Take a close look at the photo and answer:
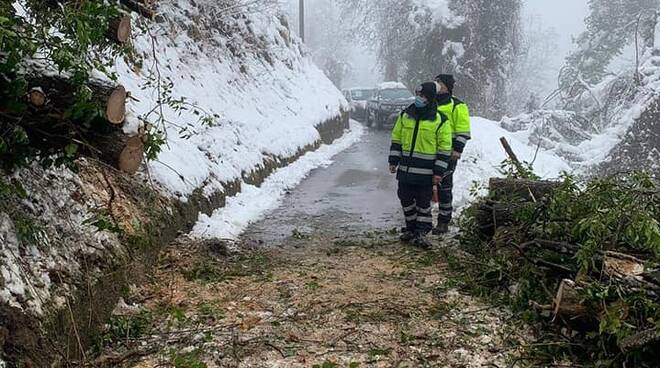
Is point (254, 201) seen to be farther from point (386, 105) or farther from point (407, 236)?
point (386, 105)

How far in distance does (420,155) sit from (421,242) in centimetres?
99

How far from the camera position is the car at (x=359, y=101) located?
87.1ft

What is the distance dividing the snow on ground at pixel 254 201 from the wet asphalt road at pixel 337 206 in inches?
6.6

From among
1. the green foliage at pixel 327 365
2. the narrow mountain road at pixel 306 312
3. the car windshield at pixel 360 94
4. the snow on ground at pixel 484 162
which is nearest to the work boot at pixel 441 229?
the narrow mountain road at pixel 306 312

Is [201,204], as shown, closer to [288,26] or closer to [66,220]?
[66,220]

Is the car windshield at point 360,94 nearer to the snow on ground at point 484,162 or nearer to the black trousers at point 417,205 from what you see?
the snow on ground at point 484,162

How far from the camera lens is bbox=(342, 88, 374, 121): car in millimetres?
26562

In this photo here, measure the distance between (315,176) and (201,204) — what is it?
4886 millimetres

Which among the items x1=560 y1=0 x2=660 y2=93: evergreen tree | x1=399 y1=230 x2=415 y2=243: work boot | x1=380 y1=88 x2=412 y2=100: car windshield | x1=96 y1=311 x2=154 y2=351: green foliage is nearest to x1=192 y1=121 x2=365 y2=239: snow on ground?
x1=399 y1=230 x2=415 y2=243: work boot

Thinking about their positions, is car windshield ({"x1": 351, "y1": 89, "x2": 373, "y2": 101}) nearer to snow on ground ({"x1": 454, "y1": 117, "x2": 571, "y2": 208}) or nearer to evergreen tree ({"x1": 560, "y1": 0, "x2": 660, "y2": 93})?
evergreen tree ({"x1": 560, "y1": 0, "x2": 660, "y2": 93})

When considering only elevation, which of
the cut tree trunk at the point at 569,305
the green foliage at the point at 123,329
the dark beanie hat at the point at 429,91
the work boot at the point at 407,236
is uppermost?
the dark beanie hat at the point at 429,91

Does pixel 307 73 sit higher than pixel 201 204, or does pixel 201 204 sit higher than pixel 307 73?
pixel 307 73

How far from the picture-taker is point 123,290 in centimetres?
→ 459

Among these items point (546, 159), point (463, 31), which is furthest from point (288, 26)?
point (546, 159)
